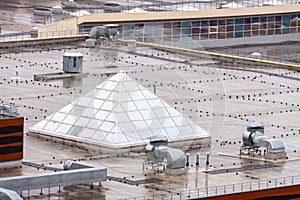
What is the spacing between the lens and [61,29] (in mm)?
131250

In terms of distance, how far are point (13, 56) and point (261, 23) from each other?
46.1 m

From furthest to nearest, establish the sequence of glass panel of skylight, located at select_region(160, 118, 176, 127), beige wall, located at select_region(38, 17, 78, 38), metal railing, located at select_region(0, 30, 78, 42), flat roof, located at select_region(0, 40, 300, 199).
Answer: beige wall, located at select_region(38, 17, 78, 38), metal railing, located at select_region(0, 30, 78, 42), glass panel of skylight, located at select_region(160, 118, 176, 127), flat roof, located at select_region(0, 40, 300, 199)

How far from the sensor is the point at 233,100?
3637 inches

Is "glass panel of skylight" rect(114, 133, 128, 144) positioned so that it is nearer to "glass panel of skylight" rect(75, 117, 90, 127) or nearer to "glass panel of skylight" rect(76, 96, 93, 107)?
"glass panel of skylight" rect(75, 117, 90, 127)

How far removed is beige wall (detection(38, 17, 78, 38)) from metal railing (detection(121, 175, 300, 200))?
193ft

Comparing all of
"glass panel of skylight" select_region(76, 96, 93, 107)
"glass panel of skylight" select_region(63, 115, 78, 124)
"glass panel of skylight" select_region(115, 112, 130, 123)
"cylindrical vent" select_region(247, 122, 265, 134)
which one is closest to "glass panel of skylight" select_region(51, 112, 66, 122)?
"glass panel of skylight" select_region(63, 115, 78, 124)

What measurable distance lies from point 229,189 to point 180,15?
73.1m

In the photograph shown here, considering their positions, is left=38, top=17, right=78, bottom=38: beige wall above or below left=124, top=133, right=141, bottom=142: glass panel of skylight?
above

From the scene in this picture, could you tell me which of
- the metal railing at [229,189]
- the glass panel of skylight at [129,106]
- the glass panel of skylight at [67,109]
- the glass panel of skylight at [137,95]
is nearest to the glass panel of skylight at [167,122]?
the glass panel of skylight at [129,106]

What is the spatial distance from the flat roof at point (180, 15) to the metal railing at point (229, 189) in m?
62.7

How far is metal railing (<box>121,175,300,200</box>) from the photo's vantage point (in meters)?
67.2

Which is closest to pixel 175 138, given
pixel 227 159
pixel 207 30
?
pixel 227 159

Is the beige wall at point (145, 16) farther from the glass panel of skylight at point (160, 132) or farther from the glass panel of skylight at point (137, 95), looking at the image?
the glass panel of skylight at point (160, 132)

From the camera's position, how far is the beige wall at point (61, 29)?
129 metres
